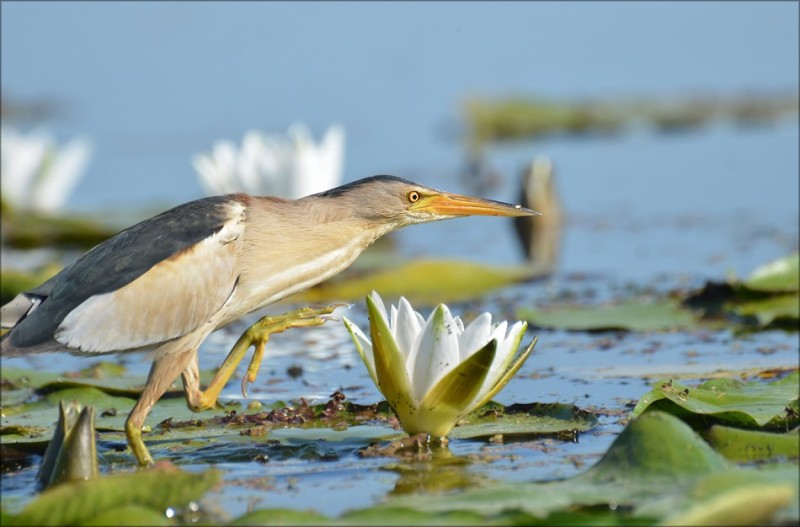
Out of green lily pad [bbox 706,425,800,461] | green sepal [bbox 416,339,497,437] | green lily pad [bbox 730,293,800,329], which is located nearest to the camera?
green lily pad [bbox 706,425,800,461]

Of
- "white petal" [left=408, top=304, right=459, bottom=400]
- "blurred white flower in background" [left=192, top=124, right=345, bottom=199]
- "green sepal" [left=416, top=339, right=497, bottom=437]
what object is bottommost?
"green sepal" [left=416, top=339, right=497, bottom=437]

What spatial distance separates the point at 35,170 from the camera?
9734 mm

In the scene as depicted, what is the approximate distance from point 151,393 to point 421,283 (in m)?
3.39

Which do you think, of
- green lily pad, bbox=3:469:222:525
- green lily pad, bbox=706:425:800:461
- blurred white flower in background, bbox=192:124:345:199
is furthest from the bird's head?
blurred white flower in background, bbox=192:124:345:199

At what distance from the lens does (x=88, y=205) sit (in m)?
12.0

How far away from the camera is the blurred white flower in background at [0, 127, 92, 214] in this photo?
Result: 952 cm

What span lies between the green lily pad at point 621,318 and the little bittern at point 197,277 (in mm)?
1750

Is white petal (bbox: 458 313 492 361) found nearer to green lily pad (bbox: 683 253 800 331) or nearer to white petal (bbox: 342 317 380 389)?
white petal (bbox: 342 317 380 389)

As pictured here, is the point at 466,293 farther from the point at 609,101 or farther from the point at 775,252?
the point at 609,101

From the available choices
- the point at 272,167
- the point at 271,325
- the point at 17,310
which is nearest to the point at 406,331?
the point at 271,325

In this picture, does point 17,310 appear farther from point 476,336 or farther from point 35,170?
point 35,170

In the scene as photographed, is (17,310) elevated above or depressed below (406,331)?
above

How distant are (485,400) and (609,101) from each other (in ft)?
45.9

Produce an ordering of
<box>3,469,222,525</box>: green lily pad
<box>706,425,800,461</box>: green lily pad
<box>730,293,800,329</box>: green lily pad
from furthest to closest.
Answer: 1. <box>730,293,800,329</box>: green lily pad
2. <box>706,425,800,461</box>: green lily pad
3. <box>3,469,222,525</box>: green lily pad
